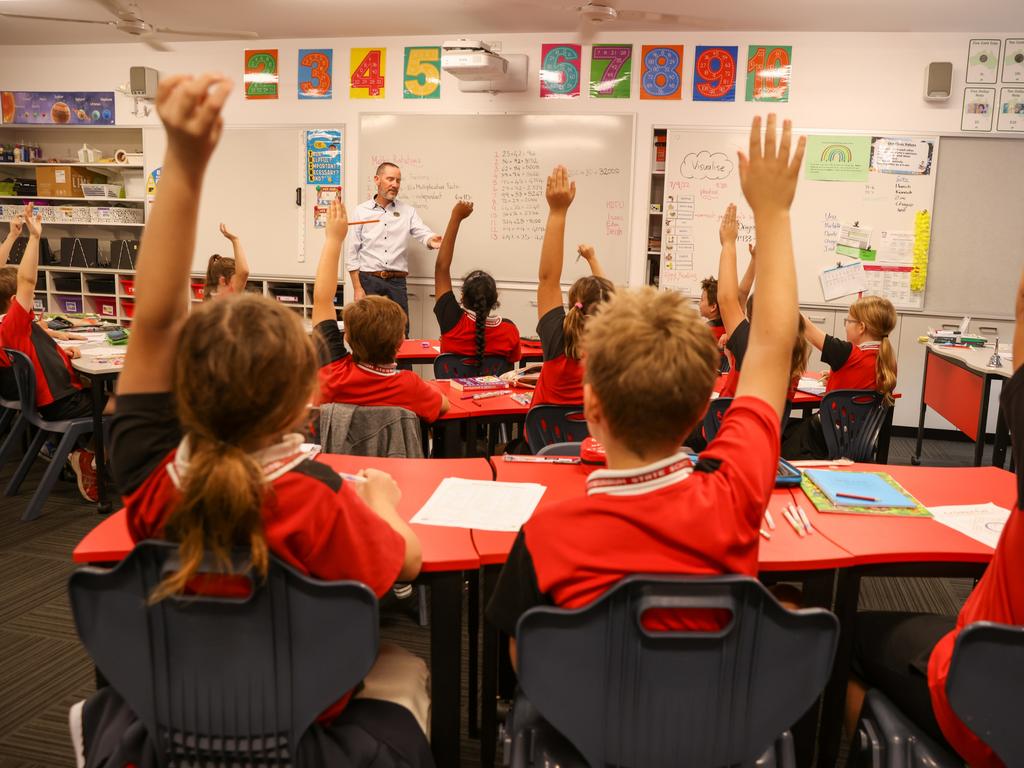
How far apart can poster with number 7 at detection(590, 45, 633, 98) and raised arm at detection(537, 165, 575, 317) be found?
12.1 ft

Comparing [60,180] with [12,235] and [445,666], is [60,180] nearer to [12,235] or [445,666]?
[12,235]

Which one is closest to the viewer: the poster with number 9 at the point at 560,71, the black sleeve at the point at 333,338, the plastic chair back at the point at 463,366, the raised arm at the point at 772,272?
the raised arm at the point at 772,272

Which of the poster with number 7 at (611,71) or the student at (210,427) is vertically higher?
the poster with number 7 at (611,71)

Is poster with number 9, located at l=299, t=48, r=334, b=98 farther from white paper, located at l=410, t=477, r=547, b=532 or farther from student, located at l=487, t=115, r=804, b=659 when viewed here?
student, located at l=487, t=115, r=804, b=659

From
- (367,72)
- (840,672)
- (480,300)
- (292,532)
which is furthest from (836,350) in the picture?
(367,72)

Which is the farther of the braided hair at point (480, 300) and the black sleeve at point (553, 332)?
the braided hair at point (480, 300)

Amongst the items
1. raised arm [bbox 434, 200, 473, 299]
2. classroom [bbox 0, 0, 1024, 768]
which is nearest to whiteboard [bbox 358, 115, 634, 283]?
classroom [bbox 0, 0, 1024, 768]

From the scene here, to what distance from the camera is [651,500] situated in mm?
1045

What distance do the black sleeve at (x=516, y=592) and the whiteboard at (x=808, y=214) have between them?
5183 mm

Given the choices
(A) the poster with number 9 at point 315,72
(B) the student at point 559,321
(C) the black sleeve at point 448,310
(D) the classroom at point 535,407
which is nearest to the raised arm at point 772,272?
(D) the classroom at point 535,407

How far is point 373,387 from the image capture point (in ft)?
8.21

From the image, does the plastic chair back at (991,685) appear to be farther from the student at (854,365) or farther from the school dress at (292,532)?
the student at (854,365)

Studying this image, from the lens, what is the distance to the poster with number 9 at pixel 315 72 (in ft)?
20.8

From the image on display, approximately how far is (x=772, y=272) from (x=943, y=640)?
2.18ft
